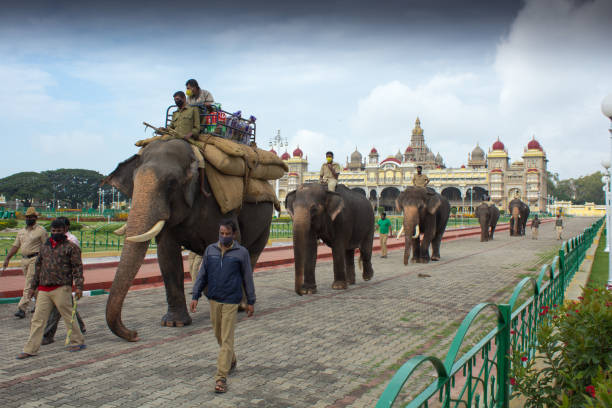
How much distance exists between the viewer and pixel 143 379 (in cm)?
441

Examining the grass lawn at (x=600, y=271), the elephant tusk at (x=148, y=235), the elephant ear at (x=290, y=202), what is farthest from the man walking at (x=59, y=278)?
the grass lawn at (x=600, y=271)

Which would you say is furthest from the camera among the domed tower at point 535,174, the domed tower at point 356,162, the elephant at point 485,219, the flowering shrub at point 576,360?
the domed tower at point 356,162

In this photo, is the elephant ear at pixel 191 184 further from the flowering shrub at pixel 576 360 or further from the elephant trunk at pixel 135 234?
the flowering shrub at pixel 576 360

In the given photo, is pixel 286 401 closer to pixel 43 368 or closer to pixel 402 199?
pixel 43 368

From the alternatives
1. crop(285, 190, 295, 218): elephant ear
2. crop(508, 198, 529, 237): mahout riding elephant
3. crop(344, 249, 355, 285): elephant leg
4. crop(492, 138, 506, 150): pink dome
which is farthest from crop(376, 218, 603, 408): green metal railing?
crop(492, 138, 506, 150): pink dome

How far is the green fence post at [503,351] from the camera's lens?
3.40 meters

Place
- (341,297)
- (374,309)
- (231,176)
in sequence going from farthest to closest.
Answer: (341,297) < (374,309) < (231,176)

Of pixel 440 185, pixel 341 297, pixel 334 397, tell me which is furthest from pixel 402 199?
pixel 440 185

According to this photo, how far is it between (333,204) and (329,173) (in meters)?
0.75

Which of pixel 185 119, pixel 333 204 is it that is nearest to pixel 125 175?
pixel 185 119

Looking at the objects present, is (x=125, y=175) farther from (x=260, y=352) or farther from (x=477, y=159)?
(x=477, y=159)

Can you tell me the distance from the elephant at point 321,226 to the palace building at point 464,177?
267ft

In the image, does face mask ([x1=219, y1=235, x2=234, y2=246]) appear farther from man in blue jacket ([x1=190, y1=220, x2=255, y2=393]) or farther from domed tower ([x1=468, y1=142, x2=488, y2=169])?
domed tower ([x1=468, y1=142, x2=488, y2=169])

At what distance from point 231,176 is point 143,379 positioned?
3.20 m
